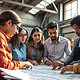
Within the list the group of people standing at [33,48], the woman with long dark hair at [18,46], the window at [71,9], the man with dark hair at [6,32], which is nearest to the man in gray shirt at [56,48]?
the group of people standing at [33,48]

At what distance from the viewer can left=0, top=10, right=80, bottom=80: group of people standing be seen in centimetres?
139

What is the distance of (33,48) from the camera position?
267cm

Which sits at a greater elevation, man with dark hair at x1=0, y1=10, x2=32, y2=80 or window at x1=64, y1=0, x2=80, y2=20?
window at x1=64, y1=0, x2=80, y2=20

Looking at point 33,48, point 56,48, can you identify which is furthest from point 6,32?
point 56,48

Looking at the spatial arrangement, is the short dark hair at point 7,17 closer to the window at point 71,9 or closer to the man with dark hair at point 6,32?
the man with dark hair at point 6,32

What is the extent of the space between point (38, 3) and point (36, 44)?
23.2ft

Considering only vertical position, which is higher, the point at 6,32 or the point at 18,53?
the point at 6,32

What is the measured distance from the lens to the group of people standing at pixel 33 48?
4.58 ft

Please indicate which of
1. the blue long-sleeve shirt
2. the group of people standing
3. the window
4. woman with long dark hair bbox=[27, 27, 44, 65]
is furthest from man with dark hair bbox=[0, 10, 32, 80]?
the window

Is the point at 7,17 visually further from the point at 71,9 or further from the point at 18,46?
the point at 71,9

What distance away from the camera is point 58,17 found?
9.41 meters

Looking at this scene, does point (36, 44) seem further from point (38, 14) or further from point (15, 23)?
point (38, 14)

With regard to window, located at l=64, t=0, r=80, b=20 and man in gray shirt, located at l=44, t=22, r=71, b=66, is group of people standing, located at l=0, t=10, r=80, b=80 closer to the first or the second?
man in gray shirt, located at l=44, t=22, r=71, b=66

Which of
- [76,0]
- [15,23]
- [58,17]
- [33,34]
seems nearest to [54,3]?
[58,17]
